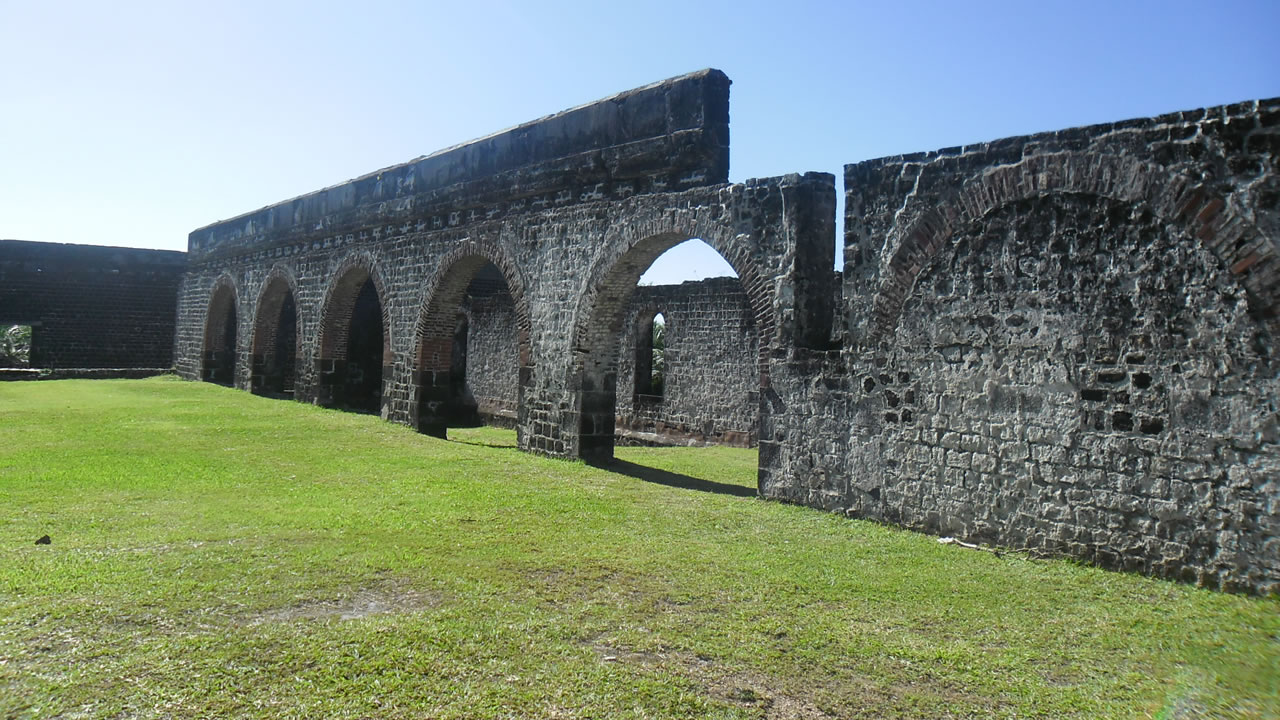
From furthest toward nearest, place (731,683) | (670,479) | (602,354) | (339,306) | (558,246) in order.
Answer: (339,306) → (558,246) → (602,354) → (670,479) → (731,683)

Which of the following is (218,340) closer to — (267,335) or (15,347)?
(267,335)

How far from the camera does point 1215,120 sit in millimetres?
4934

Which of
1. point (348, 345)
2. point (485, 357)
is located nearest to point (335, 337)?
point (348, 345)

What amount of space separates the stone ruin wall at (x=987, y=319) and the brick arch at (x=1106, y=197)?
0.01 m

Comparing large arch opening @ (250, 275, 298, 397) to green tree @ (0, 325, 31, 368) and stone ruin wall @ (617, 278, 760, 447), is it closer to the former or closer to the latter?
stone ruin wall @ (617, 278, 760, 447)

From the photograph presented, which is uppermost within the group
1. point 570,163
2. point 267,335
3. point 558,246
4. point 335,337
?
point 570,163

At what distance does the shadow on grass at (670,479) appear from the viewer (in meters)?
8.52

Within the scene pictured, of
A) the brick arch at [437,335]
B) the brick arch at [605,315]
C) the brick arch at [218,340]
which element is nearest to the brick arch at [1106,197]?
the brick arch at [605,315]

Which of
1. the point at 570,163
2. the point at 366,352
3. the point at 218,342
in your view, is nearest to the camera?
the point at 570,163

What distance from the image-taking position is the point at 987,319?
19.8 feet

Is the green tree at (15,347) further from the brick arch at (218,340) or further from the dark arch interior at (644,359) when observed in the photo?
the dark arch interior at (644,359)

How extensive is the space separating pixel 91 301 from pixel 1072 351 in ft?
78.7

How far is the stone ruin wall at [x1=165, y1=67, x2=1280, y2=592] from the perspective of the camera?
4.90m

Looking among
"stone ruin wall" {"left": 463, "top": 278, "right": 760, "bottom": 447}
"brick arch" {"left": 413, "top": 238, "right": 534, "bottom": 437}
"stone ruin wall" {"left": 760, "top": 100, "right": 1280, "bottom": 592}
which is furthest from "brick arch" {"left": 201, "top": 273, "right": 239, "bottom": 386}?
"stone ruin wall" {"left": 760, "top": 100, "right": 1280, "bottom": 592}
